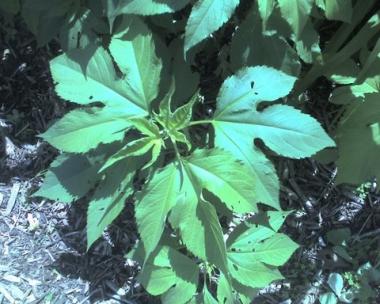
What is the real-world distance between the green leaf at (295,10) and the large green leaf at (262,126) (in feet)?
0.55

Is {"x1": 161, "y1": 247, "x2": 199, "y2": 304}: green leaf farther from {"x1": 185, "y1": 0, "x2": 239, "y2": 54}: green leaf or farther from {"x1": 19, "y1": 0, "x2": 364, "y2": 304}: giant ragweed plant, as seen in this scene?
{"x1": 185, "y1": 0, "x2": 239, "y2": 54}: green leaf

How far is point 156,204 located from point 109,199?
0.68 ft

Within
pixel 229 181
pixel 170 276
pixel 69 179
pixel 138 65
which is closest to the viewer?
pixel 229 181

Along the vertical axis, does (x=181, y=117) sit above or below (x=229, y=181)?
above

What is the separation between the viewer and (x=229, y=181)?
1.74 meters

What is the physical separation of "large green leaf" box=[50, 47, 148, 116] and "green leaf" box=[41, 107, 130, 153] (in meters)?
0.03

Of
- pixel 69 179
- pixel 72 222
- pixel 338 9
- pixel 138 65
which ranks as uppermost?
pixel 338 9

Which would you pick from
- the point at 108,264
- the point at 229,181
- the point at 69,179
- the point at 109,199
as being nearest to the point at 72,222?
the point at 108,264

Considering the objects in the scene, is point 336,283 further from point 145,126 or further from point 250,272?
point 145,126

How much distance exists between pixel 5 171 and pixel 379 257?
1.58m

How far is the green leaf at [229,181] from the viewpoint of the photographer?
1.73 meters

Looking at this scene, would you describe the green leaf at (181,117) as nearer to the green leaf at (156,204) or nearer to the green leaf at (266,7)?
the green leaf at (156,204)

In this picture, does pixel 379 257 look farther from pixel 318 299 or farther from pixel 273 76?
pixel 273 76

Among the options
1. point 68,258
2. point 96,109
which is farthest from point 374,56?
point 68,258
